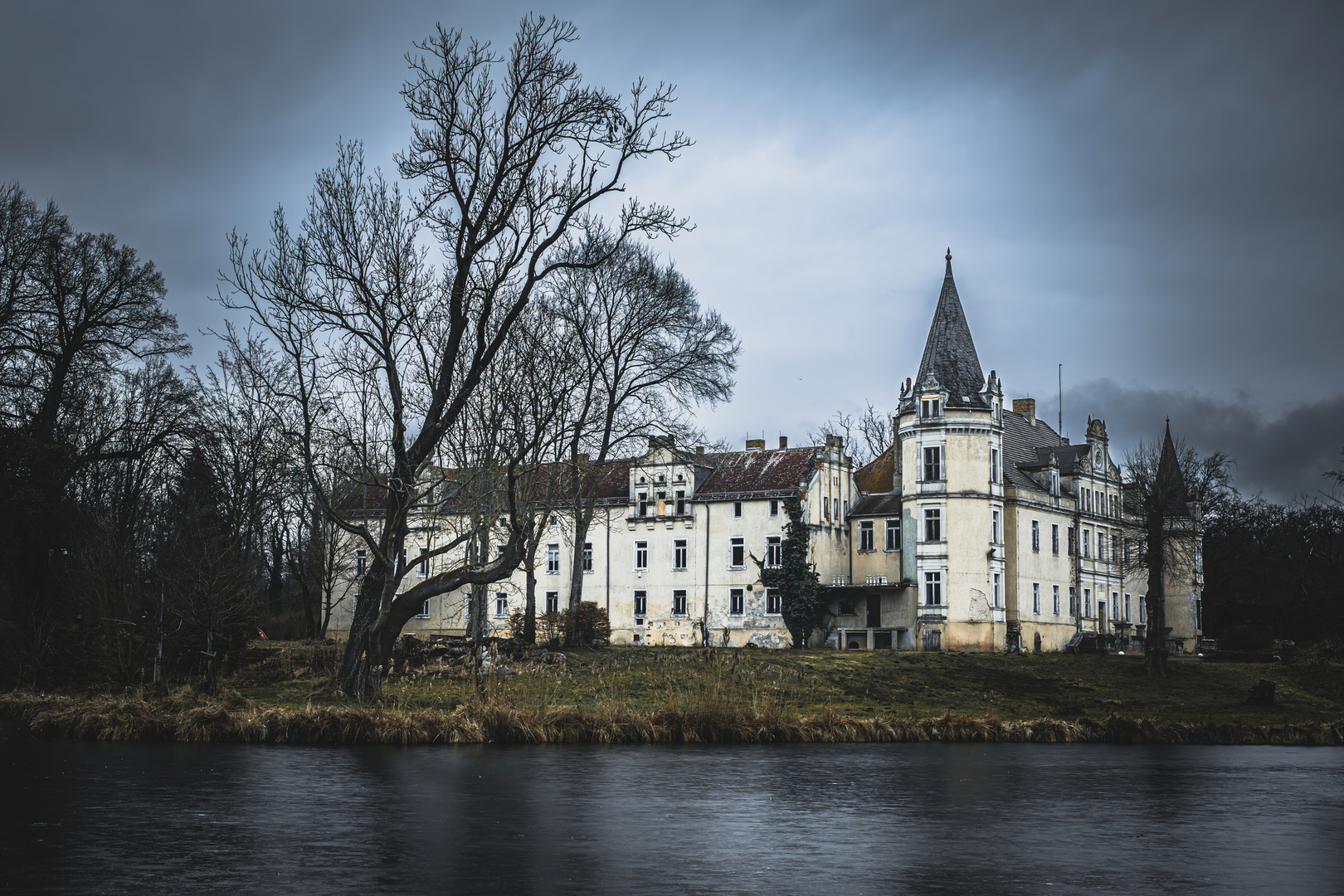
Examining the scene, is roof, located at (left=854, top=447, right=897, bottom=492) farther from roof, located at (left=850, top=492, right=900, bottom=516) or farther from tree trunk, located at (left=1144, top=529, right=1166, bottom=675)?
tree trunk, located at (left=1144, top=529, right=1166, bottom=675)

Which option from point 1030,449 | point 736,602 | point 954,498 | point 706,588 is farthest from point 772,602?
point 1030,449

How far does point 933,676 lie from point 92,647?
81.5 ft

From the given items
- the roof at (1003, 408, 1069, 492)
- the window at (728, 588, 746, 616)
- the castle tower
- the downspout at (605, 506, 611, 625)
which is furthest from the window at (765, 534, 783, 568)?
the roof at (1003, 408, 1069, 492)

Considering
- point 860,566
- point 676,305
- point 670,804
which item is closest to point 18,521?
point 676,305

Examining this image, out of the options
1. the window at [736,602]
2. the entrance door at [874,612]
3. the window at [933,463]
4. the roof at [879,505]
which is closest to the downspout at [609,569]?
the window at [736,602]

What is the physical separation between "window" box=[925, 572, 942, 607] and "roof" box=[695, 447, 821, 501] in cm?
743

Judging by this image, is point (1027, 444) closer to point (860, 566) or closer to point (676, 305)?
point (860, 566)

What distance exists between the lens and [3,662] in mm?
31109

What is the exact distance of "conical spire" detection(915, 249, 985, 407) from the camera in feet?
197

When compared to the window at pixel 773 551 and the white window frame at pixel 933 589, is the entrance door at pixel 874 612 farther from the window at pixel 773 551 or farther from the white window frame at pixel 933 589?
the window at pixel 773 551

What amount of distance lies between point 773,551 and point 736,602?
3.22 meters

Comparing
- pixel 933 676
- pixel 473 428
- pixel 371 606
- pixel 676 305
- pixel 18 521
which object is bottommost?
pixel 933 676

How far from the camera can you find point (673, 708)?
2195 cm

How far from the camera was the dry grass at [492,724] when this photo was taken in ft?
68.0
